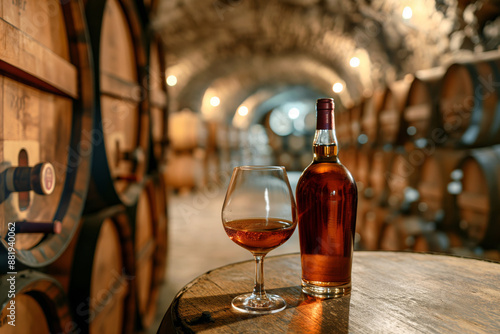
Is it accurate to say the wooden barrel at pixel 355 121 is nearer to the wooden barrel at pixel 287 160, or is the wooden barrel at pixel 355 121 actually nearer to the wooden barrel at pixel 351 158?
the wooden barrel at pixel 351 158

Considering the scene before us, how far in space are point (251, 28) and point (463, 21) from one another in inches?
209

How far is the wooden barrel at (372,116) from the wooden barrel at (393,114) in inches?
2.2

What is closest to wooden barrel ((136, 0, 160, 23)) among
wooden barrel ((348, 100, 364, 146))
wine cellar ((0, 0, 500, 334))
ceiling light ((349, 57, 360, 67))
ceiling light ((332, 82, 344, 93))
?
wine cellar ((0, 0, 500, 334))

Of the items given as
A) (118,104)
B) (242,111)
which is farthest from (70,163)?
(242,111)

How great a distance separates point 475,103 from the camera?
231cm

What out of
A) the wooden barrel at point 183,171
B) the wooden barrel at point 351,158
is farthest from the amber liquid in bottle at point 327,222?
the wooden barrel at point 183,171

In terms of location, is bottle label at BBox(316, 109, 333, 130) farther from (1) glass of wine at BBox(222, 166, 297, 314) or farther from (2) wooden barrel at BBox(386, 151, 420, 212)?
(2) wooden barrel at BBox(386, 151, 420, 212)

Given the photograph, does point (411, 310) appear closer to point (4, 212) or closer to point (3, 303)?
point (3, 303)

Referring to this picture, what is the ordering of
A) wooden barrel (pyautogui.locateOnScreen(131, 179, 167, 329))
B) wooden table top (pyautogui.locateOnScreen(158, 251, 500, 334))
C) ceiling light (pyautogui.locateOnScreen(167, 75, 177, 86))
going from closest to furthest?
wooden table top (pyautogui.locateOnScreen(158, 251, 500, 334)) → wooden barrel (pyautogui.locateOnScreen(131, 179, 167, 329)) → ceiling light (pyautogui.locateOnScreen(167, 75, 177, 86))

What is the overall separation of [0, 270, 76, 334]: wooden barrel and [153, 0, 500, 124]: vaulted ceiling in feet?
5.90

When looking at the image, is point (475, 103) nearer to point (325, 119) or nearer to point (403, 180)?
point (403, 180)

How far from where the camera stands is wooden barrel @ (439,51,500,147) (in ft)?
7.47

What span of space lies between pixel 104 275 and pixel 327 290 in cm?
106

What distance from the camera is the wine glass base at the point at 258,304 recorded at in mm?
732
